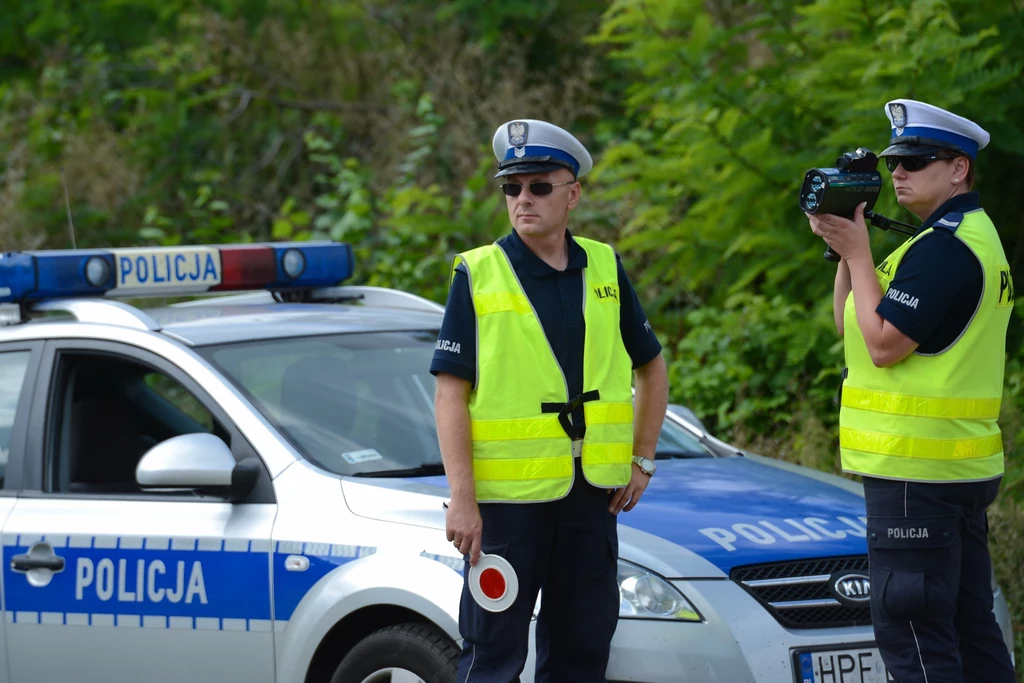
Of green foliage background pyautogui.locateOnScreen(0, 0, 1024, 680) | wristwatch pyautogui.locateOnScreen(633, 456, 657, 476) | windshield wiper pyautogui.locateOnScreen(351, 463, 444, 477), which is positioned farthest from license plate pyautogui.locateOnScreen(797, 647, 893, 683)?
green foliage background pyautogui.locateOnScreen(0, 0, 1024, 680)

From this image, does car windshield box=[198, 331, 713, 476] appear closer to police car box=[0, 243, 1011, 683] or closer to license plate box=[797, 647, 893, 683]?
police car box=[0, 243, 1011, 683]

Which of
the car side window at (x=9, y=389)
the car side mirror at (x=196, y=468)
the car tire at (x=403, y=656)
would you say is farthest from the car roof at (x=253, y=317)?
the car tire at (x=403, y=656)

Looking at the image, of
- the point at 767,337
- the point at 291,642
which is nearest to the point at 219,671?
the point at 291,642

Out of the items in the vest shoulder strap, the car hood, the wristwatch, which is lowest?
the car hood

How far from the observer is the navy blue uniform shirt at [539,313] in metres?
3.28

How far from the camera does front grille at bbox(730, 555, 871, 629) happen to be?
139 inches

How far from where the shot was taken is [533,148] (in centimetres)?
338

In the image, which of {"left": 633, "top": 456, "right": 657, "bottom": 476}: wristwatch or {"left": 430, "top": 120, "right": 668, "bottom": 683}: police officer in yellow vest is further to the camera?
{"left": 633, "top": 456, "right": 657, "bottom": 476}: wristwatch

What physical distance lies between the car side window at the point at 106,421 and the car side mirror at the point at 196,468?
404 mm

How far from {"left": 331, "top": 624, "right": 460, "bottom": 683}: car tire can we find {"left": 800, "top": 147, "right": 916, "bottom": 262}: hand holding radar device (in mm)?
1470

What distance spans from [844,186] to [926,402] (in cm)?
57

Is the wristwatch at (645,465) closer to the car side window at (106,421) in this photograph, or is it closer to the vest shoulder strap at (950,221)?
the vest shoulder strap at (950,221)

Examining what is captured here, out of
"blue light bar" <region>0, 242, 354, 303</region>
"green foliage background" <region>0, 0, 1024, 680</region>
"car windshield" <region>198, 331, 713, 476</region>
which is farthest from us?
"green foliage background" <region>0, 0, 1024, 680</region>

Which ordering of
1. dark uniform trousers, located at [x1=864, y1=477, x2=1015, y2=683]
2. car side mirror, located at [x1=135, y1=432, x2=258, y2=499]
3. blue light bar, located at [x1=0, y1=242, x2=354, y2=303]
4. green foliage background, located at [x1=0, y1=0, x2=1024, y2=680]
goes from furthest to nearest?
green foliage background, located at [x1=0, y1=0, x2=1024, y2=680]
blue light bar, located at [x1=0, y1=242, x2=354, y2=303]
car side mirror, located at [x1=135, y1=432, x2=258, y2=499]
dark uniform trousers, located at [x1=864, y1=477, x2=1015, y2=683]
